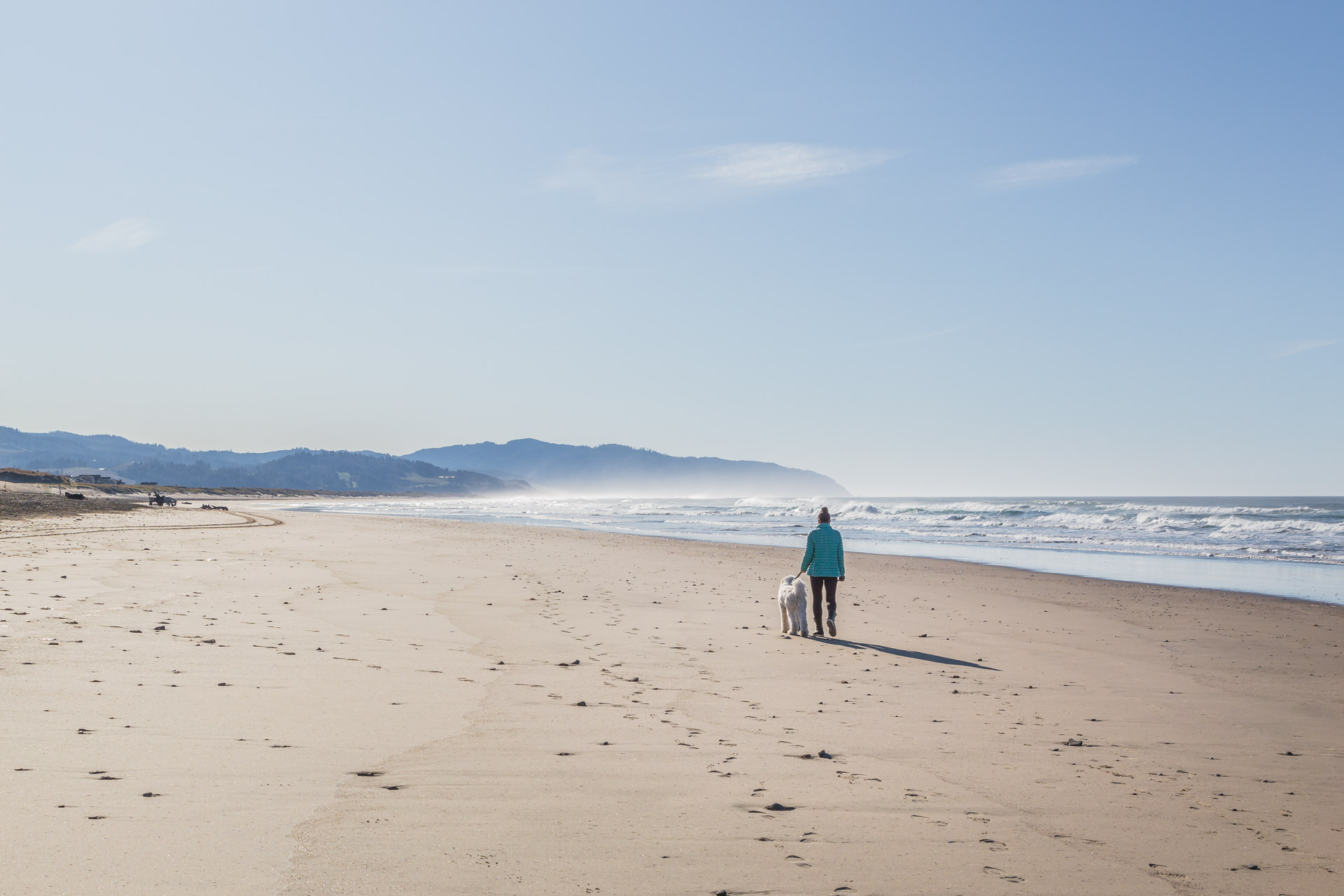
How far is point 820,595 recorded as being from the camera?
10.7 meters

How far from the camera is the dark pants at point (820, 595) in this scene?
10680mm

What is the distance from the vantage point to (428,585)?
45.9 ft

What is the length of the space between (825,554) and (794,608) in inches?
35.3

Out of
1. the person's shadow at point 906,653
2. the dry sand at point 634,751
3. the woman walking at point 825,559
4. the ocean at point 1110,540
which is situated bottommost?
Answer: the ocean at point 1110,540

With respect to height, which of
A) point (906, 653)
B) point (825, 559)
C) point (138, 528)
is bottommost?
point (906, 653)

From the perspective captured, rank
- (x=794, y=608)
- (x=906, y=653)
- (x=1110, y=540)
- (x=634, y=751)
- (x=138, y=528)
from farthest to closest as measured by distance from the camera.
A: 1. (x=1110, y=540)
2. (x=138, y=528)
3. (x=794, y=608)
4. (x=906, y=653)
5. (x=634, y=751)

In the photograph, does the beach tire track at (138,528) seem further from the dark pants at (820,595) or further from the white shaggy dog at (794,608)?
the dark pants at (820,595)

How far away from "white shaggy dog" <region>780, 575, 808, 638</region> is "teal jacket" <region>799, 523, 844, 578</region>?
14.7 inches

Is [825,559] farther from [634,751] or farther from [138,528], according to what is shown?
[138,528]

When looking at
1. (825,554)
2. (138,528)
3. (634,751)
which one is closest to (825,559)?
(825,554)

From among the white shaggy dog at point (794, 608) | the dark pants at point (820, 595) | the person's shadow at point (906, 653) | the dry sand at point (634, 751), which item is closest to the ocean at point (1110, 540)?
the dry sand at point (634, 751)

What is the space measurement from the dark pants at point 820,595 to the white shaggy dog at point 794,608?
15cm

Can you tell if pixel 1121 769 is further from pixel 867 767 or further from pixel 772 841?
pixel 772 841

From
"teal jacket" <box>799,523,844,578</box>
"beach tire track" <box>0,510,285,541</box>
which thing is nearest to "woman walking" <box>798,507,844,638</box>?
"teal jacket" <box>799,523,844,578</box>
